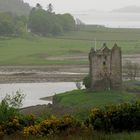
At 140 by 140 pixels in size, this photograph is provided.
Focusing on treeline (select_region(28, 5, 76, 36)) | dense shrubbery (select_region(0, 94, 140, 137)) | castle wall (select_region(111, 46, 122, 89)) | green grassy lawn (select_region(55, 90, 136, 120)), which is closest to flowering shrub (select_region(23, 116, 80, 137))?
dense shrubbery (select_region(0, 94, 140, 137))

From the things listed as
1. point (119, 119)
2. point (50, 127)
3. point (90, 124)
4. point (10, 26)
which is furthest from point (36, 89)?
point (10, 26)

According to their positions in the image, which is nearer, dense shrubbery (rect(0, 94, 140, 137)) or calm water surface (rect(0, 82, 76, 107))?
dense shrubbery (rect(0, 94, 140, 137))

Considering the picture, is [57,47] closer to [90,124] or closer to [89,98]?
[89,98]

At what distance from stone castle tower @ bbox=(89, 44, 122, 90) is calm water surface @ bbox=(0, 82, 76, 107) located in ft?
27.0

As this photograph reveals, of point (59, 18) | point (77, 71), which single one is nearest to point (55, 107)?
point (77, 71)

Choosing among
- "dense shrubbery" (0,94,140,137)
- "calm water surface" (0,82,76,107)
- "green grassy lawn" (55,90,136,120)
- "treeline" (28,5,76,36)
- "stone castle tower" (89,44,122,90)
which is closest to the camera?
"dense shrubbery" (0,94,140,137)

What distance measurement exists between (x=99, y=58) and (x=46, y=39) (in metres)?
80.5

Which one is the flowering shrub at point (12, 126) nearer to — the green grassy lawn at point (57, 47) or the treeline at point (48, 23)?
the green grassy lawn at point (57, 47)

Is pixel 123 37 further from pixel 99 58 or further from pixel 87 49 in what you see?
pixel 99 58

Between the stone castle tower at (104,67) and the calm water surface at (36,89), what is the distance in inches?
324

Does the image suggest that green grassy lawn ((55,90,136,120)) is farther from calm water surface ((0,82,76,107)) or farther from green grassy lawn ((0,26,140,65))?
green grassy lawn ((0,26,140,65))

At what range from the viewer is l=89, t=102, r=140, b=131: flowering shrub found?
1970 cm

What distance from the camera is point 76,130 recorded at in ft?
59.9

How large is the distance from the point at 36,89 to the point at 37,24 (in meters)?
76.9
